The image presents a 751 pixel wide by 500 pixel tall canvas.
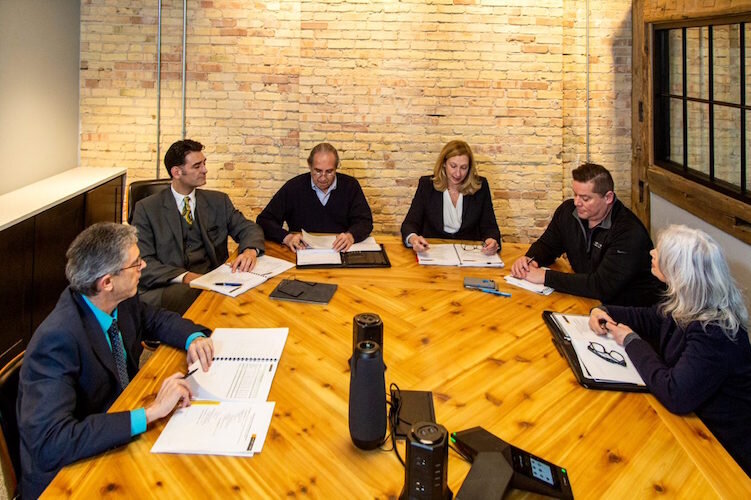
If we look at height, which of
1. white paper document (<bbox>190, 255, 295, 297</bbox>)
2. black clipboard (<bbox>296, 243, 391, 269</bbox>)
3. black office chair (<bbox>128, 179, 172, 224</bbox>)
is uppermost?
black office chair (<bbox>128, 179, 172, 224</bbox>)

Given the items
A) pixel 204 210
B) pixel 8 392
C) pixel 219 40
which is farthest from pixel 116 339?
pixel 219 40

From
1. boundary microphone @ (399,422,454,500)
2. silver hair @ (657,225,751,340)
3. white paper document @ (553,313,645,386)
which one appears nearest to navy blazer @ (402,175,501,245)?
white paper document @ (553,313,645,386)

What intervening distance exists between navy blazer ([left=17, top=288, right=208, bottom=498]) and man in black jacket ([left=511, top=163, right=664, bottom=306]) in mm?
1942

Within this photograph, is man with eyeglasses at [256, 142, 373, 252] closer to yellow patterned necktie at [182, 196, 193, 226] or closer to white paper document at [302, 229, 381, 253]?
white paper document at [302, 229, 381, 253]

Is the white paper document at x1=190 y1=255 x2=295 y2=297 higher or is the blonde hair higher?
the blonde hair

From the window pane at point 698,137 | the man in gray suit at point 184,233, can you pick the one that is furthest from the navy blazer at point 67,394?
the window pane at point 698,137

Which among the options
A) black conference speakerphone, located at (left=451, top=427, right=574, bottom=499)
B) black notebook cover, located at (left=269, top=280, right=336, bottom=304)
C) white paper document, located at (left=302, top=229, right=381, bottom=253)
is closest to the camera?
→ black conference speakerphone, located at (left=451, top=427, right=574, bottom=499)

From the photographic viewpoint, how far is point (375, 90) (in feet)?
17.6

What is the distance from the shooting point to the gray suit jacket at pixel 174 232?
3314 millimetres

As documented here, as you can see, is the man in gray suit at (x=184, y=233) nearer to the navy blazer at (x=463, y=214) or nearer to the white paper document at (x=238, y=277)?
the white paper document at (x=238, y=277)

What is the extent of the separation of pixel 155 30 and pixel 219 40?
22.1 inches

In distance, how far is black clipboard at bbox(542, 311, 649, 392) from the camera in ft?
6.70

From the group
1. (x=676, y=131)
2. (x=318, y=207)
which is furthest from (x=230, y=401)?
(x=676, y=131)

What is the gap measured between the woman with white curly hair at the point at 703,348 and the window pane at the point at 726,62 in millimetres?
2178
